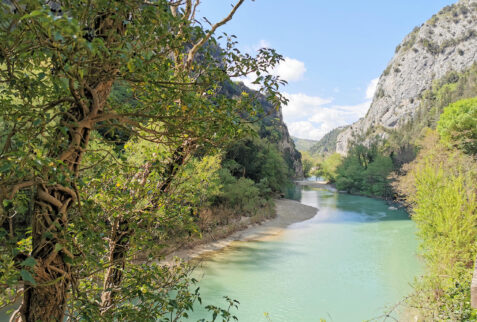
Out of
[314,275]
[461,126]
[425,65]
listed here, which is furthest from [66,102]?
[425,65]

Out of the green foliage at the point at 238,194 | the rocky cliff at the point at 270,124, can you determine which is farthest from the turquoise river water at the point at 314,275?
the rocky cliff at the point at 270,124

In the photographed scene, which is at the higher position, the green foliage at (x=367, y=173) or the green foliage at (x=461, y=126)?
the green foliage at (x=461, y=126)

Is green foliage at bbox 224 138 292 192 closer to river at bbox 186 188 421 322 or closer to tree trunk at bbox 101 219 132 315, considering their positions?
river at bbox 186 188 421 322

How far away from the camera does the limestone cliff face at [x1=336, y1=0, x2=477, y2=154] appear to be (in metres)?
90.2

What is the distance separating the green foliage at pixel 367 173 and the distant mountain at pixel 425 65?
29787mm

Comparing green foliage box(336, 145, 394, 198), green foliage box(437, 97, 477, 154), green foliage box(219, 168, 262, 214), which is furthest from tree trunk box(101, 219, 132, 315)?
green foliage box(336, 145, 394, 198)

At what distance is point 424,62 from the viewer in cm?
9850

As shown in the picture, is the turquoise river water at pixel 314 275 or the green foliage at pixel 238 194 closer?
the turquoise river water at pixel 314 275

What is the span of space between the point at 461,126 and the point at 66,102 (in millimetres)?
34846

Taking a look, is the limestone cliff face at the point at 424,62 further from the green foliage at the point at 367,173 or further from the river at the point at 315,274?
the river at the point at 315,274

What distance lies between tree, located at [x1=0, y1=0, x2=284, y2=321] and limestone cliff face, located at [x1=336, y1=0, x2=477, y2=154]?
92131 millimetres

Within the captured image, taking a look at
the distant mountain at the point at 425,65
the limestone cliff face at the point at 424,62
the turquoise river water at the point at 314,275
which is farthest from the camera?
the limestone cliff face at the point at 424,62

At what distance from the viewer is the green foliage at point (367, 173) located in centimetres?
4416

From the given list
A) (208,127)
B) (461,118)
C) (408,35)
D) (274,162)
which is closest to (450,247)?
(208,127)
